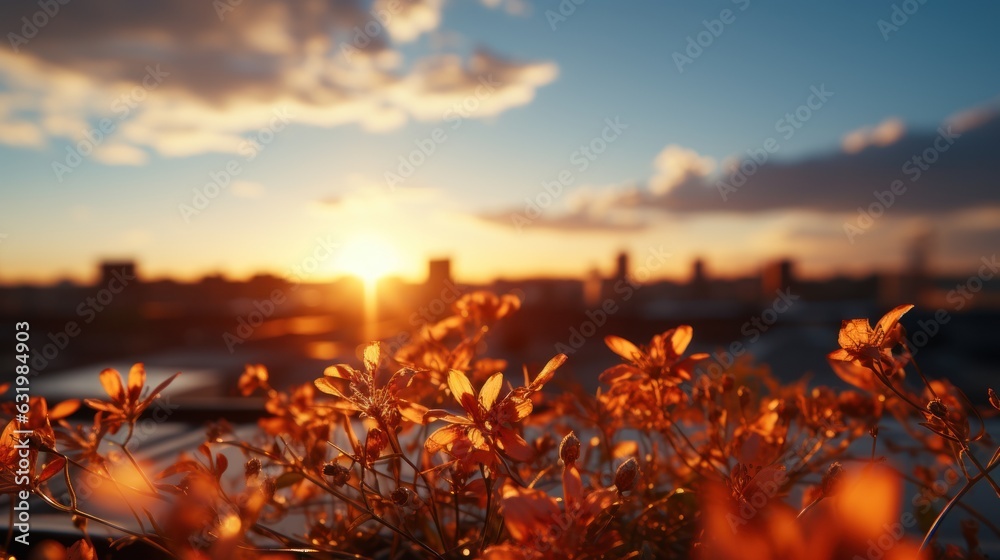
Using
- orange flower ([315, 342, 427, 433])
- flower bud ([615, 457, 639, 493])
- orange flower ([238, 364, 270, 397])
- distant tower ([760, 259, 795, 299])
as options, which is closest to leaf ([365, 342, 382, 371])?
orange flower ([315, 342, 427, 433])

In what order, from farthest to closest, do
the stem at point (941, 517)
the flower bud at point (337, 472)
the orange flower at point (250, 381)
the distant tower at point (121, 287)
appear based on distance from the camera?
the distant tower at point (121, 287) → the orange flower at point (250, 381) → the flower bud at point (337, 472) → the stem at point (941, 517)

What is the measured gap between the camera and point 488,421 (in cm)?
46

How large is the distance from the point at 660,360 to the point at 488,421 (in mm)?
192

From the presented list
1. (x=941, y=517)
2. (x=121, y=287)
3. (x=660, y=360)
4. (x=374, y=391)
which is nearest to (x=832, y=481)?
(x=941, y=517)

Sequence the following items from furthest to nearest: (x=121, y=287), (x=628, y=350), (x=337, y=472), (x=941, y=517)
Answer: (x=121, y=287), (x=628, y=350), (x=337, y=472), (x=941, y=517)

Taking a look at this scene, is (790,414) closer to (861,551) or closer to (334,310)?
(861,551)

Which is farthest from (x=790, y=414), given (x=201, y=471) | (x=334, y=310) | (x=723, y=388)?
(x=334, y=310)

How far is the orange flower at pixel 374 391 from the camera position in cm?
48

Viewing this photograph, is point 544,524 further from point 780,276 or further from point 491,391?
point 780,276

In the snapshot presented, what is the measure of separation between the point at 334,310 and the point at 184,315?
170 inches

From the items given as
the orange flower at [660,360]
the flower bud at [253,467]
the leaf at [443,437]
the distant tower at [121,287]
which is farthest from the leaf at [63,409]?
the distant tower at [121,287]

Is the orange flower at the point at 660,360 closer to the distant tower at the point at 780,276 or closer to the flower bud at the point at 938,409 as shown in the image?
the flower bud at the point at 938,409

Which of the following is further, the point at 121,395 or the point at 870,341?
the point at 121,395

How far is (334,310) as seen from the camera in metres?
15.5
